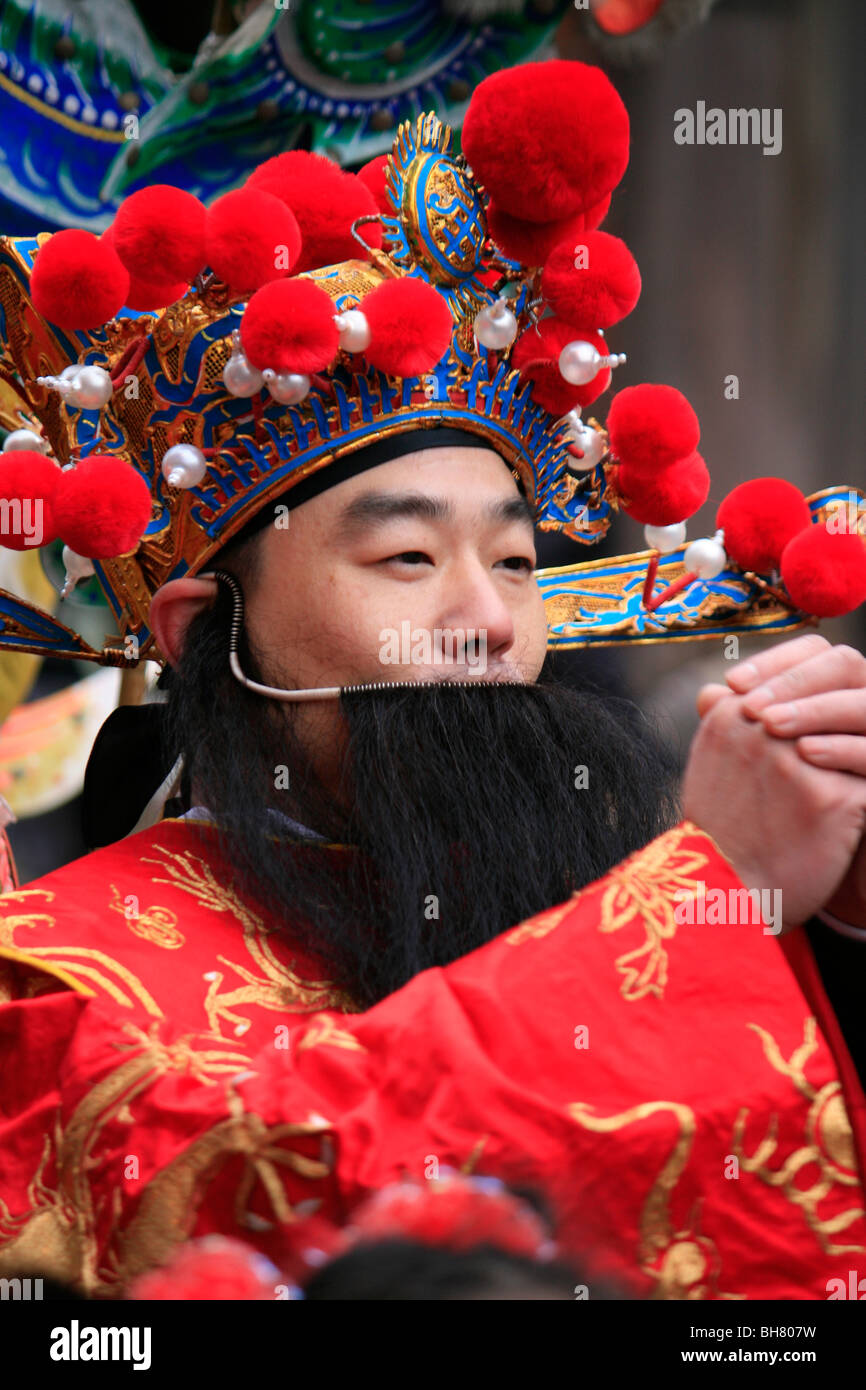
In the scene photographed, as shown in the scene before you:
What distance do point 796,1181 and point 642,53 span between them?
3.57 metres

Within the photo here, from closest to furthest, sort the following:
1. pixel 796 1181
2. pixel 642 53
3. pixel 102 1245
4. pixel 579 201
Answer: pixel 796 1181, pixel 102 1245, pixel 579 201, pixel 642 53

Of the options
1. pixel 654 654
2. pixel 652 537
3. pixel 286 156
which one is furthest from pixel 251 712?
pixel 654 654

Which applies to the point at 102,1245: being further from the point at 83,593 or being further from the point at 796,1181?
the point at 83,593

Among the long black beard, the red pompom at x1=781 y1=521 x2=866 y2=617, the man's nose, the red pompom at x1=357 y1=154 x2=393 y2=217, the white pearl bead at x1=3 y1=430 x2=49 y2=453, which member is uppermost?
the red pompom at x1=357 y1=154 x2=393 y2=217

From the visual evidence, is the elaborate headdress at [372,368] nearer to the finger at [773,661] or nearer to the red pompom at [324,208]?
the red pompom at [324,208]

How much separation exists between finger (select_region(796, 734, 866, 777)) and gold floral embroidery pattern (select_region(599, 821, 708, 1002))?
0.48ft

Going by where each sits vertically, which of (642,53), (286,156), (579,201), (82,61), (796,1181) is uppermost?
(642,53)

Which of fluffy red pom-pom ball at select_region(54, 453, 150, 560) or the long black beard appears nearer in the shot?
the long black beard

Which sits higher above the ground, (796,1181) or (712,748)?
(712,748)

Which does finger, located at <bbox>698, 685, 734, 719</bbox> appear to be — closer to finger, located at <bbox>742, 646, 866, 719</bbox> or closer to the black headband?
finger, located at <bbox>742, 646, 866, 719</bbox>

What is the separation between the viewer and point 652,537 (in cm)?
235

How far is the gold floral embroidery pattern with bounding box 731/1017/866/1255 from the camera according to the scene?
3.99ft

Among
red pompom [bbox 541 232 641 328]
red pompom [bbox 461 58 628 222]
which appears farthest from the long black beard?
red pompom [bbox 461 58 628 222]

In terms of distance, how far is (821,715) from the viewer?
136 cm
